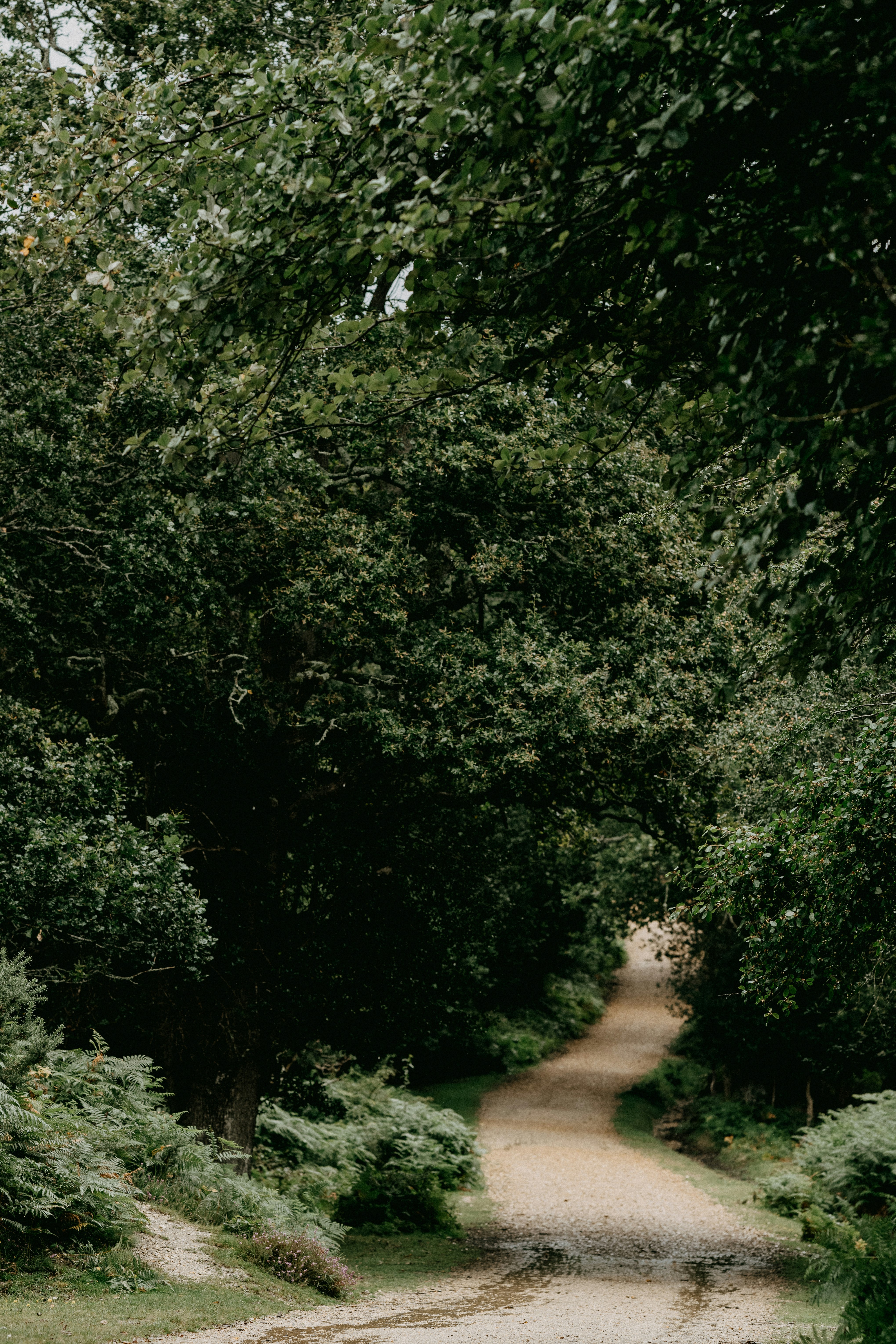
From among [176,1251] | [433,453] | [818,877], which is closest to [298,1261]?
[176,1251]

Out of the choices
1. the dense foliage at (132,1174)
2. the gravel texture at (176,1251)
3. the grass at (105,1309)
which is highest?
the dense foliage at (132,1174)

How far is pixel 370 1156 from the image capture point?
16.5m

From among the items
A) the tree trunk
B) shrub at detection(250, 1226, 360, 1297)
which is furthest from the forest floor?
the tree trunk

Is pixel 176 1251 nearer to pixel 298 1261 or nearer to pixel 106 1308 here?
pixel 298 1261

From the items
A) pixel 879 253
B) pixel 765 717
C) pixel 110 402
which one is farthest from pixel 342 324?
pixel 765 717

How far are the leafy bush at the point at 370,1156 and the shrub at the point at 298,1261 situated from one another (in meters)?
3.21

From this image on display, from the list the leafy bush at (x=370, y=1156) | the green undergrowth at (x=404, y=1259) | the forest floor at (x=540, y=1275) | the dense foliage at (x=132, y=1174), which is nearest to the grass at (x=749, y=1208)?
the forest floor at (x=540, y=1275)

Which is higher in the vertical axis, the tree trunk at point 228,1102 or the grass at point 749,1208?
the tree trunk at point 228,1102

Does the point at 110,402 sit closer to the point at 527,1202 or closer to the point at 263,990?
the point at 263,990

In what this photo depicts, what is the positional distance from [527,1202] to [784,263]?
1693cm

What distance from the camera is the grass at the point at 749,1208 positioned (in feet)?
31.6

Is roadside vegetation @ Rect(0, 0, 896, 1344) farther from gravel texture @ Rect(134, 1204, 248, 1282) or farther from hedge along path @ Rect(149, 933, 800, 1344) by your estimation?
hedge along path @ Rect(149, 933, 800, 1344)

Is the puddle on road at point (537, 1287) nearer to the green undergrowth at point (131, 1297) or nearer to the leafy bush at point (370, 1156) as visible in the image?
the green undergrowth at point (131, 1297)

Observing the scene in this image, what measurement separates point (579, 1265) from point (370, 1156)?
4929 millimetres
